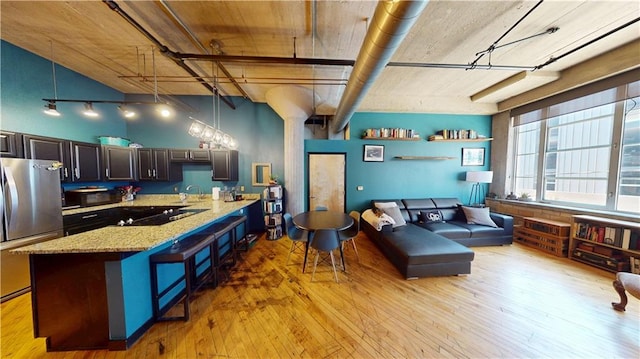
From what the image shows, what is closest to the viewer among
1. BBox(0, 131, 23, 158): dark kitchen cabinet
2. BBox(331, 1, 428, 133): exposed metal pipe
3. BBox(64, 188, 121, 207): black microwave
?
BBox(331, 1, 428, 133): exposed metal pipe

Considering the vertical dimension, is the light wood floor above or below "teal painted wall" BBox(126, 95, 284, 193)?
below

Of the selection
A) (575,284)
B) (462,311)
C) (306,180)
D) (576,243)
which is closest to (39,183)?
(306,180)

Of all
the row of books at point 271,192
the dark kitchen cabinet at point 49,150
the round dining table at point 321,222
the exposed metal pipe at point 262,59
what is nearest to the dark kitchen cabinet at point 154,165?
the dark kitchen cabinet at point 49,150

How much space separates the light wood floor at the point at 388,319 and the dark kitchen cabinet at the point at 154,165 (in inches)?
86.6

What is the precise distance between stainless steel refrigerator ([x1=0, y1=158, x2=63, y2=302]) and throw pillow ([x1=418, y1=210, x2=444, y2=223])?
601 centimetres

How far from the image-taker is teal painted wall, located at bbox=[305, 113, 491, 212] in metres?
4.48

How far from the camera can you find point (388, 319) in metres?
1.83

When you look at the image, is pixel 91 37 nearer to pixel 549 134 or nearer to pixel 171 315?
pixel 171 315

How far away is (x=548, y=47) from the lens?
8.37ft

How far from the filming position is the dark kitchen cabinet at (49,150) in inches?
92.8

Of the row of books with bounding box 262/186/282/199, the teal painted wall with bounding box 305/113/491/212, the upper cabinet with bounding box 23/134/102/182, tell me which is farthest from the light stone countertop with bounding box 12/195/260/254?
the teal painted wall with bounding box 305/113/491/212

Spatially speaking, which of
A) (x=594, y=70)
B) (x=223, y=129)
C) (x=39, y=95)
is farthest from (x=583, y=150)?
(x=39, y=95)

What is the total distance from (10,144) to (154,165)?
1.60 metres

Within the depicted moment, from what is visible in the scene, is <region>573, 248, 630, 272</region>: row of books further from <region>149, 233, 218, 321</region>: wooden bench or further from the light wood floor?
<region>149, 233, 218, 321</region>: wooden bench
